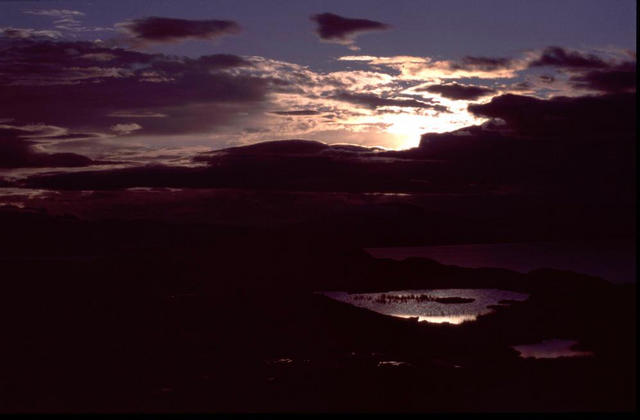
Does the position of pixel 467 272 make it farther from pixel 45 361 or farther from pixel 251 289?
pixel 45 361

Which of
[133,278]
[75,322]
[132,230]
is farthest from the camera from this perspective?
[132,230]

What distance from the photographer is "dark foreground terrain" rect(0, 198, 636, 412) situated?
113 ft

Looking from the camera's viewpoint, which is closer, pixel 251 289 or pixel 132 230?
pixel 251 289

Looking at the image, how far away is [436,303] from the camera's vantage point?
9381 cm

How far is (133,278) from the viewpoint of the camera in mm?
101562

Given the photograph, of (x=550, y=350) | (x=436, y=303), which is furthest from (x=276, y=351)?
(x=436, y=303)

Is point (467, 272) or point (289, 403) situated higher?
point (289, 403)

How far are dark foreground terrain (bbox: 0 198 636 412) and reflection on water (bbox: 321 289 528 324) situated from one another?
5194 millimetres

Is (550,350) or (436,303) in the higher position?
(550,350)

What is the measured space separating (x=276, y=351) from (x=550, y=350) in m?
22.6

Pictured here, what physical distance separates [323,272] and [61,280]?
52.8 metres

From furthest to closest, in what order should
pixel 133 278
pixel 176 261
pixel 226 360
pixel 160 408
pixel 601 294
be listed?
pixel 176 261 < pixel 133 278 < pixel 601 294 < pixel 226 360 < pixel 160 408

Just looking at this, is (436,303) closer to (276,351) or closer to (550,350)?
(550,350)

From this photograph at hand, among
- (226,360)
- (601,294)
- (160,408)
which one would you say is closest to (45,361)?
(226,360)
